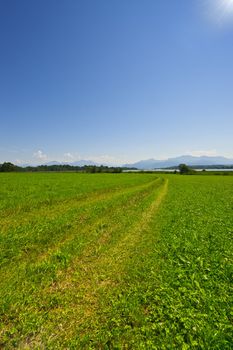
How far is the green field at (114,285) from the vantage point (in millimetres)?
5039

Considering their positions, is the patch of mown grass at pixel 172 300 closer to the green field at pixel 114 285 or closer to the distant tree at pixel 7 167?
the green field at pixel 114 285

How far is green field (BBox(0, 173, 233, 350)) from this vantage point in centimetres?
504

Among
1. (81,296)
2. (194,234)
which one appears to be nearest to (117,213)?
(194,234)

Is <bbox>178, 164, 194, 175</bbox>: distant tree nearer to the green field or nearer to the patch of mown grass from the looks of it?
the green field

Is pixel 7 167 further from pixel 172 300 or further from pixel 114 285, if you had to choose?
pixel 172 300

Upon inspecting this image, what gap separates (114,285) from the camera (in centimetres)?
725

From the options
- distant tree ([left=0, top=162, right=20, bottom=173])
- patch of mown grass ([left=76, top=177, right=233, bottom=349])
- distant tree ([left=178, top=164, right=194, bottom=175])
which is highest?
distant tree ([left=0, top=162, right=20, bottom=173])

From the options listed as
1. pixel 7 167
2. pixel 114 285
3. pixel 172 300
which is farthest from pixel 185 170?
pixel 172 300

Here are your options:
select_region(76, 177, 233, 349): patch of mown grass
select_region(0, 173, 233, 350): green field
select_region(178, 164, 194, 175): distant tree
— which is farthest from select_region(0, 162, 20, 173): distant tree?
select_region(76, 177, 233, 349): patch of mown grass

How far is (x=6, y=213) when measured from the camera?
15.9 metres

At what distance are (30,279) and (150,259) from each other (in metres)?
4.83

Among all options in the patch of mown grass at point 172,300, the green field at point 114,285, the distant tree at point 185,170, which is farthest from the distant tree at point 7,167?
the patch of mown grass at point 172,300

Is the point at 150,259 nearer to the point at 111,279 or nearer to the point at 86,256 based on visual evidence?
the point at 111,279

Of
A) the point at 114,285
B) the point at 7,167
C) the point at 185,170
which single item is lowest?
the point at 114,285
